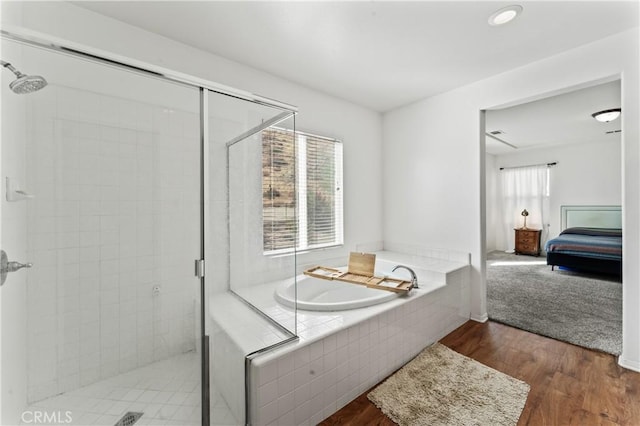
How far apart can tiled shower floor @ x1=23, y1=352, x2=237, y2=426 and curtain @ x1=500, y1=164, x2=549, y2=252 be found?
7418 millimetres

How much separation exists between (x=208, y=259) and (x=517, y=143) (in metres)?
6.78

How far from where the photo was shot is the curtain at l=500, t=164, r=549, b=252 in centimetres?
629

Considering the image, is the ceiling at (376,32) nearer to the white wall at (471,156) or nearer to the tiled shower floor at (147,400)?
the white wall at (471,156)

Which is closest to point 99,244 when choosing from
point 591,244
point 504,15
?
point 504,15

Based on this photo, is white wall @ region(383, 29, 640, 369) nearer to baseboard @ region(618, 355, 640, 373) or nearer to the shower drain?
baseboard @ region(618, 355, 640, 373)

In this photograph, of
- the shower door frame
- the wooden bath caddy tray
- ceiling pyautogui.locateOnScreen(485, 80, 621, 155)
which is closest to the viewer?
the shower door frame

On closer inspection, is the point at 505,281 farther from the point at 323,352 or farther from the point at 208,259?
the point at 208,259

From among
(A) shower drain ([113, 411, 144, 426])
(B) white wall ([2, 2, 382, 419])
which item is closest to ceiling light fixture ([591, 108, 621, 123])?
(B) white wall ([2, 2, 382, 419])

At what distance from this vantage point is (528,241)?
6.28 meters

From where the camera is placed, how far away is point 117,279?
1654 mm

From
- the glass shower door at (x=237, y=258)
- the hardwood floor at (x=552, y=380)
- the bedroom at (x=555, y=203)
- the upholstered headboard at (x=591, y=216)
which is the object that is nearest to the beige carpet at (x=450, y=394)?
the hardwood floor at (x=552, y=380)

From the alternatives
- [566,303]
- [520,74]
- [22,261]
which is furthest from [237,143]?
[566,303]

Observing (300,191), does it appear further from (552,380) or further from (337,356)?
(552,380)

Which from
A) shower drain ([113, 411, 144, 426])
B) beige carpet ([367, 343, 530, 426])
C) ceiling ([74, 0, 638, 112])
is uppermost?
ceiling ([74, 0, 638, 112])
